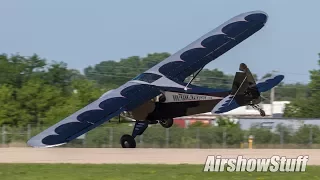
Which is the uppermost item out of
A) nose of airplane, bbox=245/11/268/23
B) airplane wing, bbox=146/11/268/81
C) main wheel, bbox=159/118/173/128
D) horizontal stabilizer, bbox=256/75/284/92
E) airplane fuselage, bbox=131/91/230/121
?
nose of airplane, bbox=245/11/268/23

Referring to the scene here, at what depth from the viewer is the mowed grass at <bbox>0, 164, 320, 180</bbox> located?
22.2 m

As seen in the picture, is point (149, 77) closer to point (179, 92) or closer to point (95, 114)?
point (179, 92)

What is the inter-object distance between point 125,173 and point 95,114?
9.05 meters

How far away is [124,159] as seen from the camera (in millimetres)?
28531

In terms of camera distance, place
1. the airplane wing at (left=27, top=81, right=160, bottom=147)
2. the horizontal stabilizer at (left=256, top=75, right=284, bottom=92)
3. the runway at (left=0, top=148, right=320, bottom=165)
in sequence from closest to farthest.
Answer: the runway at (left=0, top=148, right=320, bottom=165)
the airplane wing at (left=27, top=81, right=160, bottom=147)
the horizontal stabilizer at (left=256, top=75, right=284, bottom=92)

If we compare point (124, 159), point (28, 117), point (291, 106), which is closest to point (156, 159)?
point (124, 159)

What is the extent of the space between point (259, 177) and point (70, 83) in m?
61.4

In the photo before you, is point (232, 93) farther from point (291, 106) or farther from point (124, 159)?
point (291, 106)

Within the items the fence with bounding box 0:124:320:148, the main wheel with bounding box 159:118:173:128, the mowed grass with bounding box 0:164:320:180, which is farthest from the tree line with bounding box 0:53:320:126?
the mowed grass with bounding box 0:164:320:180

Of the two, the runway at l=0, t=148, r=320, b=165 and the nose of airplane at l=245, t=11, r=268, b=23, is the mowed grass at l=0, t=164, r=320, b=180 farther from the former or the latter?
the nose of airplane at l=245, t=11, r=268, b=23

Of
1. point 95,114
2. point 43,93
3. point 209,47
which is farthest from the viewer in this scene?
point 43,93

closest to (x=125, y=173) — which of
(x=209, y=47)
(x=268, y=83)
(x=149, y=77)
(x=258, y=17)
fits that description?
(x=149, y=77)

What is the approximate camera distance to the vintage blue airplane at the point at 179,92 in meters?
32.5

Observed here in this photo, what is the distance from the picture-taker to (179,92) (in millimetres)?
35188
